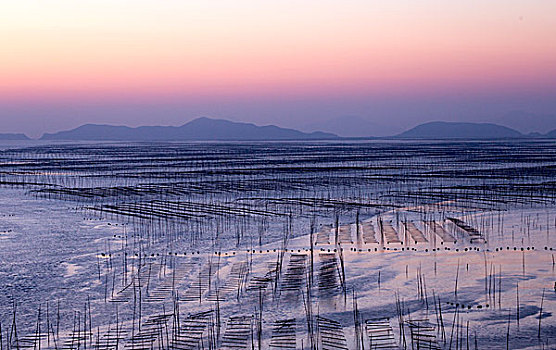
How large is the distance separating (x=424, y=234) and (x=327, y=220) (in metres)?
3.41

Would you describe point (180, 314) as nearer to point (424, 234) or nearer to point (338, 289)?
point (338, 289)

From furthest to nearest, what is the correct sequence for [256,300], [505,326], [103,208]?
1. [103,208]
2. [256,300]
3. [505,326]

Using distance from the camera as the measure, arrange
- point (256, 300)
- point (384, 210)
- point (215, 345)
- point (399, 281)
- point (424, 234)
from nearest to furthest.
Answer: point (215, 345) < point (256, 300) < point (399, 281) < point (424, 234) < point (384, 210)

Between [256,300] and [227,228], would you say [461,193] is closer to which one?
[227,228]

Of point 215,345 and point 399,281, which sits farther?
point 399,281

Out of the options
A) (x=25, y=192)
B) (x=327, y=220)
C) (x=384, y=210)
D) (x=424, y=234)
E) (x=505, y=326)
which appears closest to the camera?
(x=505, y=326)

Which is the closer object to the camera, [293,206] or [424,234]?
[424,234]

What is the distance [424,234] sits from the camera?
50.1 ft

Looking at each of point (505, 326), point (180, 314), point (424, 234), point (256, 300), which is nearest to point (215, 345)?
point (180, 314)

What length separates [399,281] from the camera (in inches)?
427

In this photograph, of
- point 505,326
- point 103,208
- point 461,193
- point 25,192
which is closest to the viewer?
point 505,326

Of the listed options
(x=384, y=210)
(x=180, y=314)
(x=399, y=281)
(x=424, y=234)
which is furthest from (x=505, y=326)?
(x=384, y=210)

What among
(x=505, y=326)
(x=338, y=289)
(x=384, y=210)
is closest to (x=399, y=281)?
(x=338, y=289)

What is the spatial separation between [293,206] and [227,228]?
15.4ft
